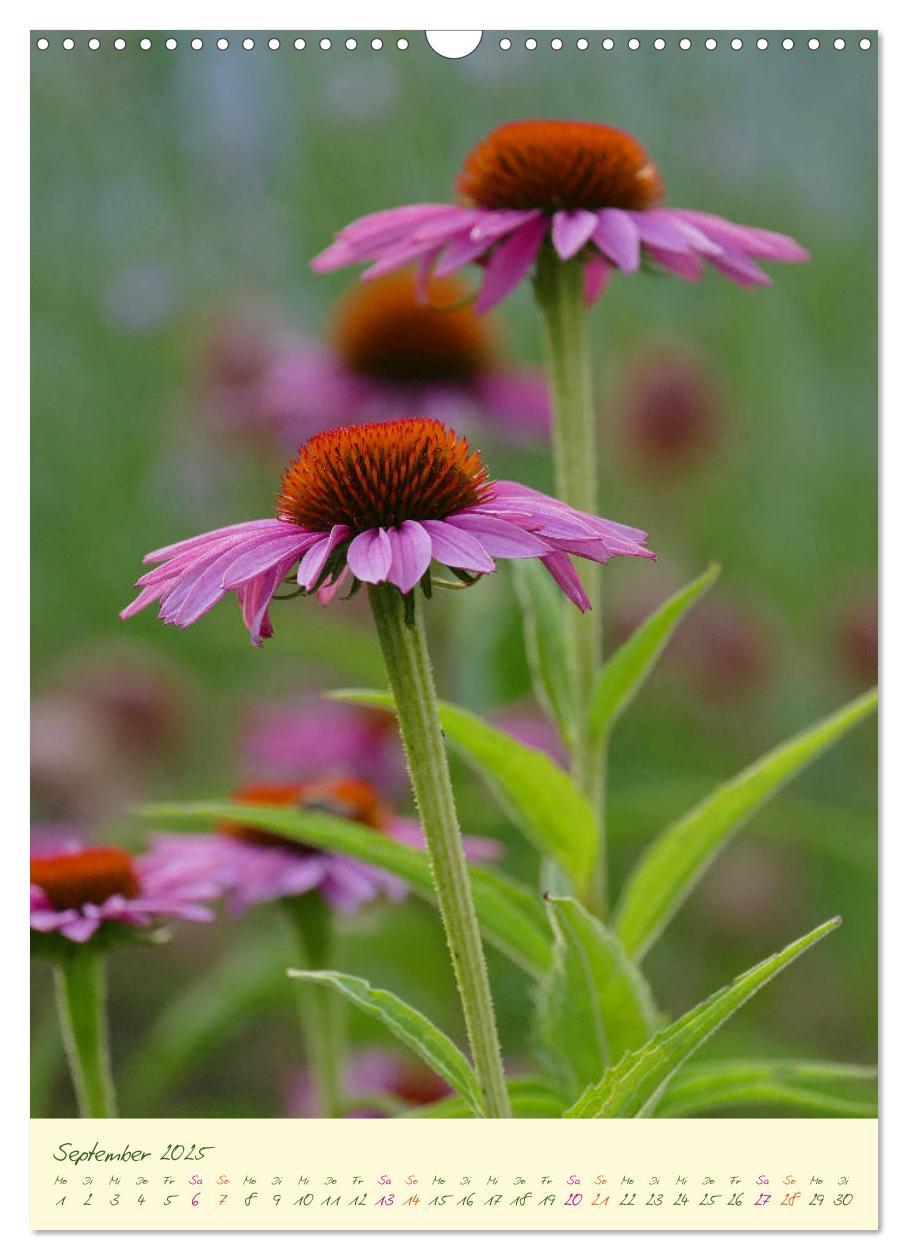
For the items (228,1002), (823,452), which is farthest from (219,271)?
(228,1002)

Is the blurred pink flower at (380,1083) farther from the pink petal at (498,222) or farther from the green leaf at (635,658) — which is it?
the pink petal at (498,222)

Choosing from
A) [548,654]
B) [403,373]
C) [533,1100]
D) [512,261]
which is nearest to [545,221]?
[512,261]

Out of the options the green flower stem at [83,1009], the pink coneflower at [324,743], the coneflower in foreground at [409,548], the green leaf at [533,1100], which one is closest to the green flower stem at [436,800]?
the coneflower in foreground at [409,548]

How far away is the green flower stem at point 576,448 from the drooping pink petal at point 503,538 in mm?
180

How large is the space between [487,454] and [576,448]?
414mm

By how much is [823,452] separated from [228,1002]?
1.86ft

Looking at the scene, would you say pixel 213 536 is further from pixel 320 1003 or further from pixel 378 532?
pixel 320 1003

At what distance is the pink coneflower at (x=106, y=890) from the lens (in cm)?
71

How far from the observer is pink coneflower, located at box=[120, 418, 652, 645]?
519 millimetres

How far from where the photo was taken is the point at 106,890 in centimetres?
73

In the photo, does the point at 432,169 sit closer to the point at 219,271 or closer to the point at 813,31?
the point at 219,271

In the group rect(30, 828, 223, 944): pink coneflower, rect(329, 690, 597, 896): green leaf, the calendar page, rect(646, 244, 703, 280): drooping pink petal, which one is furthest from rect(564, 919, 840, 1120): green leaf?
rect(646, 244, 703, 280): drooping pink petal
